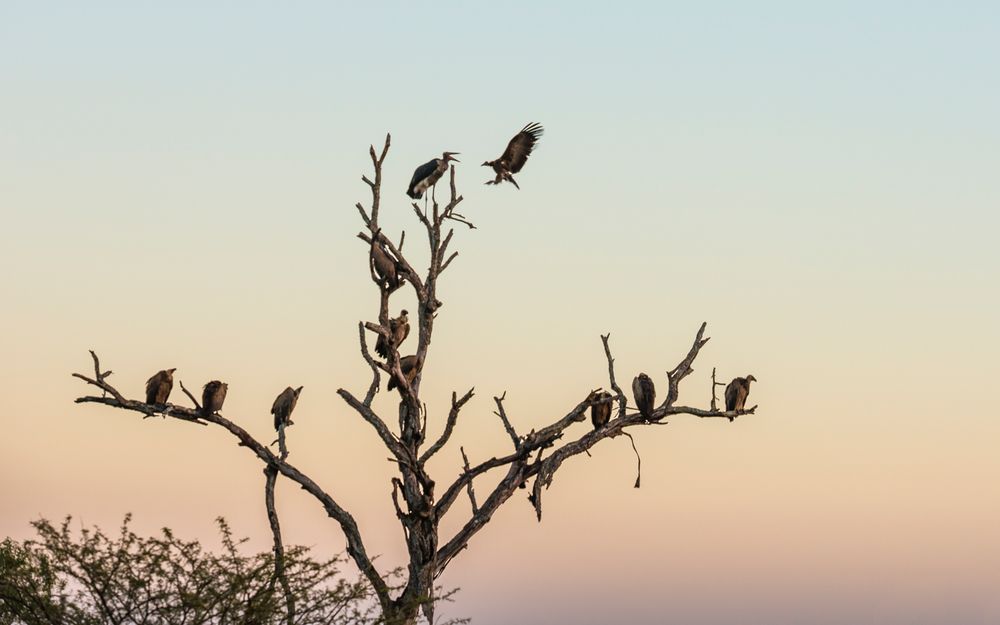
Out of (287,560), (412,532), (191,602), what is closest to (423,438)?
(412,532)

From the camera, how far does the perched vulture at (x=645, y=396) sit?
2292cm

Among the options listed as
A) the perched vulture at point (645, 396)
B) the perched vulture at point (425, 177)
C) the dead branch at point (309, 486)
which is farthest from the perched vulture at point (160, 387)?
the perched vulture at point (645, 396)

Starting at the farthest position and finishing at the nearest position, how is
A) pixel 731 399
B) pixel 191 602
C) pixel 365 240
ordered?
pixel 731 399 < pixel 365 240 < pixel 191 602

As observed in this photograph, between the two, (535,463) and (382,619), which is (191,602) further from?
(535,463)

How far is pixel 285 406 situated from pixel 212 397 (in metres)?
1.45

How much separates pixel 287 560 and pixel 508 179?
7.79 metres

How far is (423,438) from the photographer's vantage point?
22.5 metres

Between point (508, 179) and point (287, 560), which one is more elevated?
point (508, 179)

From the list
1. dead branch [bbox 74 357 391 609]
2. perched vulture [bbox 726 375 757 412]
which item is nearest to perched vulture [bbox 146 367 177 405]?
dead branch [bbox 74 357 391 609]

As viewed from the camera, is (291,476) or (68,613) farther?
(291,476)

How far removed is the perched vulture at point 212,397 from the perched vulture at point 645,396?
20.8 ft

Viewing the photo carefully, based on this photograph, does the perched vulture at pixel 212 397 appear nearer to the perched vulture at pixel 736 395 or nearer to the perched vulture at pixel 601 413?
the perched vulture at pixel 601 413

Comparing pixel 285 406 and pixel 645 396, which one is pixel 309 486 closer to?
pixel 285 406

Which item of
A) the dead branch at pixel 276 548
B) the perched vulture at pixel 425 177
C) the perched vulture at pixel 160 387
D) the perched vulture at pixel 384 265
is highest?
the perched vulture at pixel 425 177
